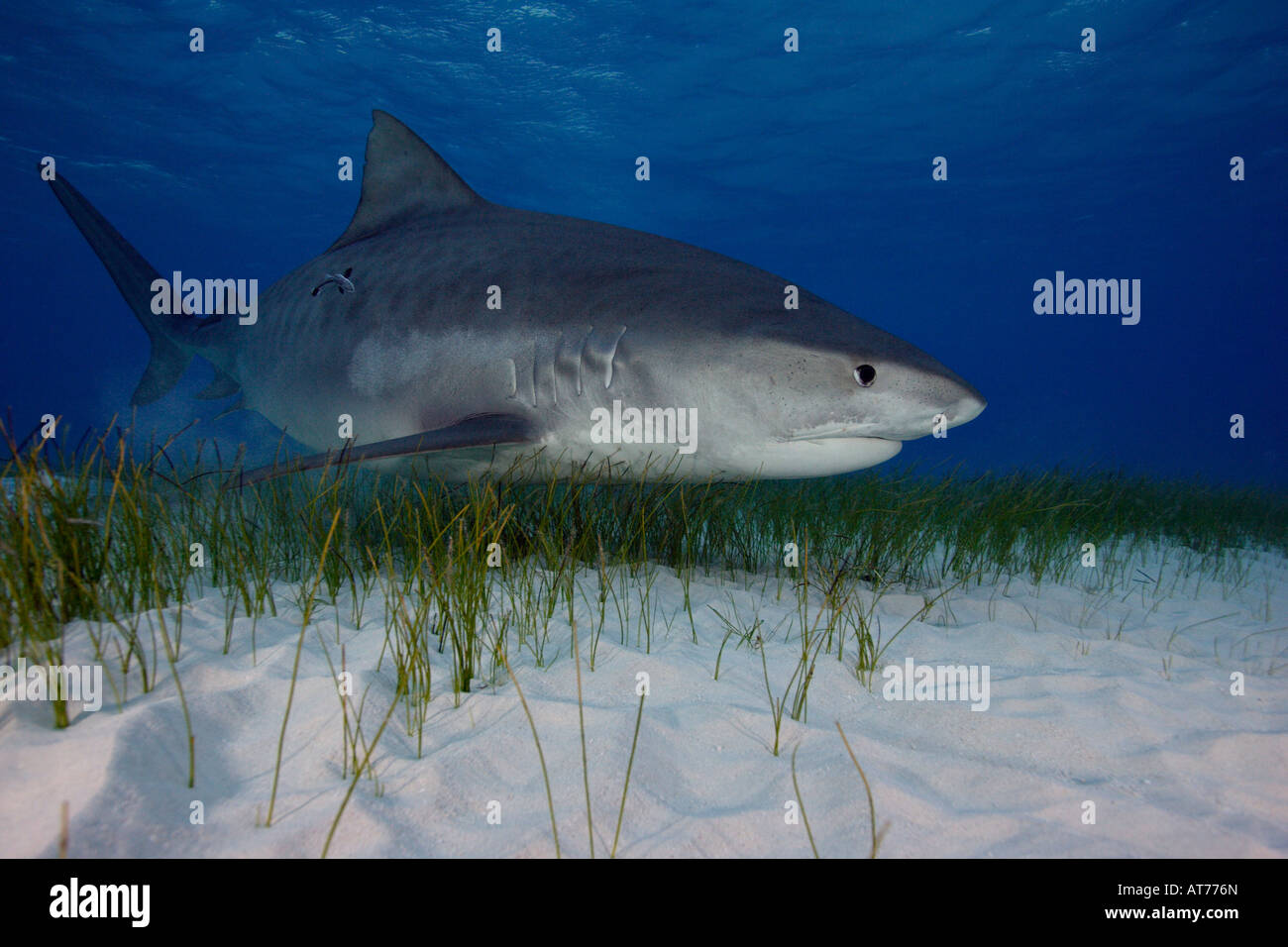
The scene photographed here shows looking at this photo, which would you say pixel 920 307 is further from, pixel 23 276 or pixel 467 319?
pixel 23 276

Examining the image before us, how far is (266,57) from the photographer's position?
83.6ft

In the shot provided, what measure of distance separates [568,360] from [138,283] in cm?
601

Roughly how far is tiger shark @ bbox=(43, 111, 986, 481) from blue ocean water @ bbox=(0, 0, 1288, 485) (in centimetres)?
594

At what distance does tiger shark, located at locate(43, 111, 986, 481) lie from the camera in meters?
3.31

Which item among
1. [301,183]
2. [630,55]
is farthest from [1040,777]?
[301,183]

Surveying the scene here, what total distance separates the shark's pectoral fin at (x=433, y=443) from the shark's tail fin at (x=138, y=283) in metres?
4.08

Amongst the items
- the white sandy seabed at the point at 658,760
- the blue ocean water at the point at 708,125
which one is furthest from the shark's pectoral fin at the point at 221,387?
the blue ocean water at the point at 708,125
